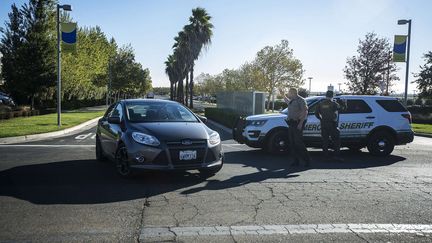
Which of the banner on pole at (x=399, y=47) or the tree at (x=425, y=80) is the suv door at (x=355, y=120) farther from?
the tree at (x=425, y=80)

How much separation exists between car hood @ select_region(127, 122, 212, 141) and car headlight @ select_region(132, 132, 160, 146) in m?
0.07

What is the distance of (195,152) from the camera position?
743 centimetres

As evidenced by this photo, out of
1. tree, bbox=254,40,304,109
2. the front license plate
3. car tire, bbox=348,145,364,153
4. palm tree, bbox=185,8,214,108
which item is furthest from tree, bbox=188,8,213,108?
the front license plate

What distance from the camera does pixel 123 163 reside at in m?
7.82

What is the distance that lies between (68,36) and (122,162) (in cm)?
1319

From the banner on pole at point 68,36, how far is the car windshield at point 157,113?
1175 cm

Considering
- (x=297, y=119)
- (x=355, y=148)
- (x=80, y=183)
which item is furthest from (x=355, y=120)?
(x=80, y=183)

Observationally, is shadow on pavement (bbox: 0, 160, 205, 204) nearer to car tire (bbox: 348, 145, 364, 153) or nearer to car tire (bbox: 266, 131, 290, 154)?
car tire (bbox: 266, 131, 290, 154)

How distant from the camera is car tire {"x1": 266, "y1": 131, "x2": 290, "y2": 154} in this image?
11.5m

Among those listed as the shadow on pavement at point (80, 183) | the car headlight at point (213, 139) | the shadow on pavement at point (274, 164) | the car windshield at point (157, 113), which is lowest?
the shadow on pavement at point (80, 183)

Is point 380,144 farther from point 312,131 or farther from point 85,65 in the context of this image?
point 85,65

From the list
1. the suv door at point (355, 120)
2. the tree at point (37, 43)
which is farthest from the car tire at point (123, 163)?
the tree at point (37, 43)

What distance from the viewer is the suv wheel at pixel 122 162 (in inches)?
301

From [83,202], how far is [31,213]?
0.76 metres
